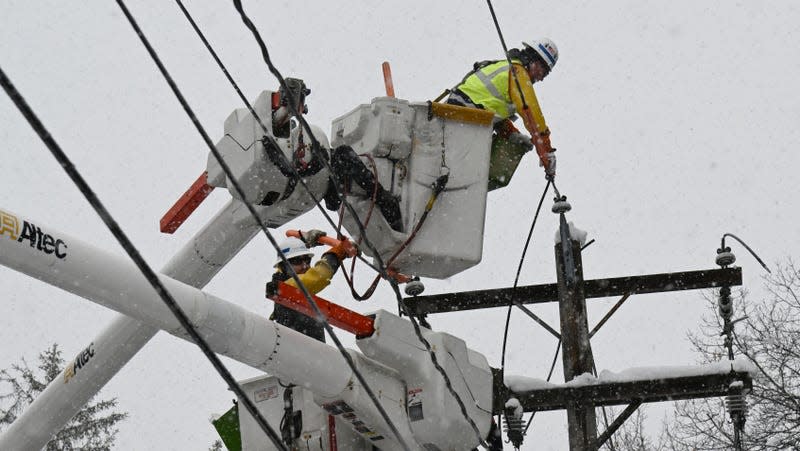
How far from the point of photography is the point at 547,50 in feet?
25.4

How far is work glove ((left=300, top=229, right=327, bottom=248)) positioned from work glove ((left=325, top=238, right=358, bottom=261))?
14.0 inches

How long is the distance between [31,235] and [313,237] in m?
2.37

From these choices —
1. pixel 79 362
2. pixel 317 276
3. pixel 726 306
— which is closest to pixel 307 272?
pixel 317 276

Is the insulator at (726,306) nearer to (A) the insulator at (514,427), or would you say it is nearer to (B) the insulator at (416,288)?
(A) the insulator at (514,427)

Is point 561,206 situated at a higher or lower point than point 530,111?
higher

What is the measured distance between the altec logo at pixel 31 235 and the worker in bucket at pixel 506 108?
3084 millimetres

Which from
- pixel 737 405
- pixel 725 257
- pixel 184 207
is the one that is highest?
pixel 725 257

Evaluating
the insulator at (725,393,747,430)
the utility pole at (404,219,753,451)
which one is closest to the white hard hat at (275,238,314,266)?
the utility pole at (404,219,753,451)

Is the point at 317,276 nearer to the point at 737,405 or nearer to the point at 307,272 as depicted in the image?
the point at 307,272

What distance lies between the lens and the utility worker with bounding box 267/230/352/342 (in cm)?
643

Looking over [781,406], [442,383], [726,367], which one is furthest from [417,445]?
[781,406]

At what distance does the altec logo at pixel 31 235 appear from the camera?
185 inches

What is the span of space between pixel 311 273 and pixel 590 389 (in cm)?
265

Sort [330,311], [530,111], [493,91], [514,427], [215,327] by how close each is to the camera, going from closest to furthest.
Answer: [215,327], [330,311], [530,111], [493,91], [514,427]
